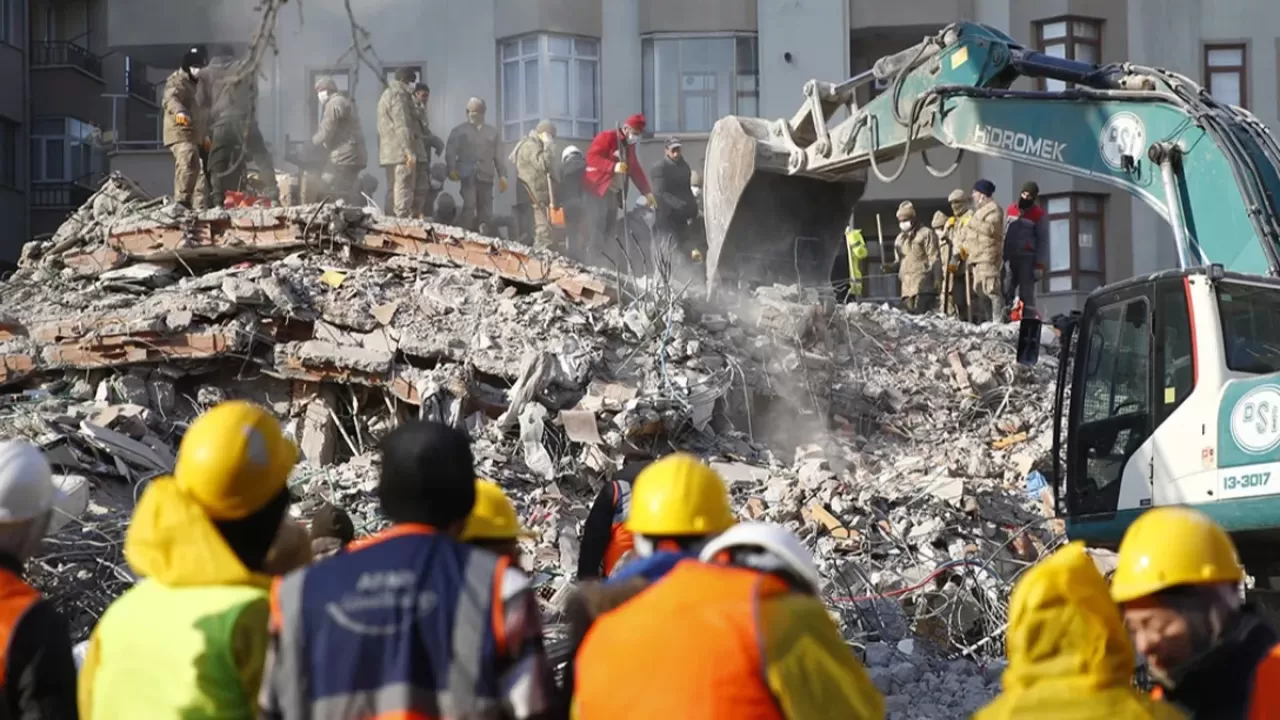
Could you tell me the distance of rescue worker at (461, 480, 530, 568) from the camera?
14.7ft

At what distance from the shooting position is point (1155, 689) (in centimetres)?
349

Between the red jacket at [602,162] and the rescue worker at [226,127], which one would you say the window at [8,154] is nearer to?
the rescue worker at [226,127]

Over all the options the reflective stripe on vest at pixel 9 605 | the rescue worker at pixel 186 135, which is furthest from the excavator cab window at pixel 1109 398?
the rescue worker at pixel 186 135

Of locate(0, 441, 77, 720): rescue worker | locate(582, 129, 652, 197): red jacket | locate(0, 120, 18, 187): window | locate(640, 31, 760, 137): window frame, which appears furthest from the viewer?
locate(0, 120, 18, 187): window

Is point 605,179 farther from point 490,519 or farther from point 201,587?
point 201,587

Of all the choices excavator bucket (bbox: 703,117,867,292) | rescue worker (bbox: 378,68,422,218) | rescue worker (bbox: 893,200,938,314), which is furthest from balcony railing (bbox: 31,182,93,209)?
excavator bucket (bbox: 703,117,867,292)

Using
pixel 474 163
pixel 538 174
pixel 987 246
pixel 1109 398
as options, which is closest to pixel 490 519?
pixel 1109 398

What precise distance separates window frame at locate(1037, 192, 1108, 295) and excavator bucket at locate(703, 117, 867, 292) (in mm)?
16814

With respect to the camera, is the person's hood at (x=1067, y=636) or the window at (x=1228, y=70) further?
the window at (x=1228, y=70)

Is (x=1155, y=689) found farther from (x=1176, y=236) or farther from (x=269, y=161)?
(x=269, y=161)

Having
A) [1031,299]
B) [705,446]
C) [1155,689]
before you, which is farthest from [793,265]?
[1155,689]

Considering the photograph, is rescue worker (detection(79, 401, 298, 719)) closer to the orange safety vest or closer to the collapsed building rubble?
the orange safety vest

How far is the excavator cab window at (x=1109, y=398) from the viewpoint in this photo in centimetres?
892

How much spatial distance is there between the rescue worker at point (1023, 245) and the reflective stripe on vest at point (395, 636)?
14024 mm
